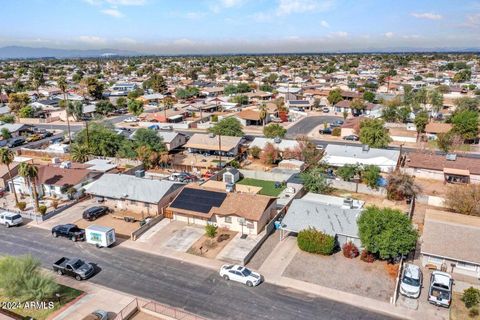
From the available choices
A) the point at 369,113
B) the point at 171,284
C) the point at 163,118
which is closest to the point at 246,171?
the point at 171,284

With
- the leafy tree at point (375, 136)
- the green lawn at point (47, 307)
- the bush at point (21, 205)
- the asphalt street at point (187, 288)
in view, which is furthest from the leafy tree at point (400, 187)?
the bush at point (21, 205)

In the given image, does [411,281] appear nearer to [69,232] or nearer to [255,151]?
[69,232]

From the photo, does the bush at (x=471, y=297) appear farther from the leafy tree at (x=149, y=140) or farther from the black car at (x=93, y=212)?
the leafy tree at (x=149, y=140)

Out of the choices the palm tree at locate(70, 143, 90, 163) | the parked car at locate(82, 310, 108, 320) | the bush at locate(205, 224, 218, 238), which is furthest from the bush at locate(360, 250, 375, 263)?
the palm tree at locate(70, 143, 90, 163)

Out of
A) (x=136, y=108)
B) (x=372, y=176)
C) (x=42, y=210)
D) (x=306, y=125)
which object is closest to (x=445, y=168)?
(x=372, y=176)

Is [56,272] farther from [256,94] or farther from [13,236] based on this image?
[256,94]
